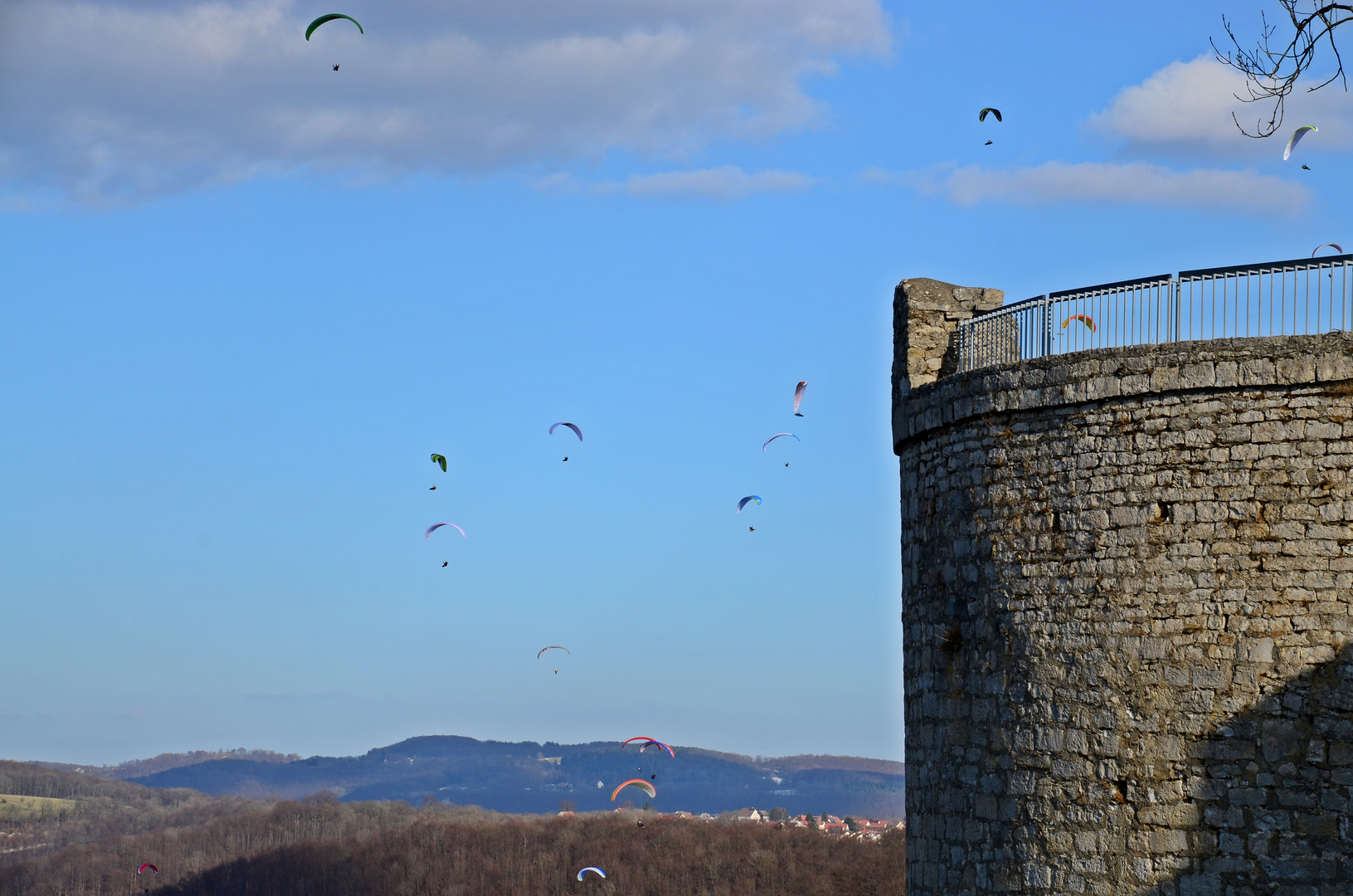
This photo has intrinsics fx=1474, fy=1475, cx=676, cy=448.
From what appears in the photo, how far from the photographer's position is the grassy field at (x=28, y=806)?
6767 inches

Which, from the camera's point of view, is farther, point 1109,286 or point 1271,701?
point 1109,286

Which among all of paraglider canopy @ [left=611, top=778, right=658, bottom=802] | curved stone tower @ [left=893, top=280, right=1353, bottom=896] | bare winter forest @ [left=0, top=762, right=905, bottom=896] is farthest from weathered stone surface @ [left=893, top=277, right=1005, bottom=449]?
A: bare winter forest @ [left=0, top=762, right=905, bottom=896]

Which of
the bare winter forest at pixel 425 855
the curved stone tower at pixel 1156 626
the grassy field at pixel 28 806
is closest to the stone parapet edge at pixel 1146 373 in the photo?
the curved stone tower at pixel 1156 626

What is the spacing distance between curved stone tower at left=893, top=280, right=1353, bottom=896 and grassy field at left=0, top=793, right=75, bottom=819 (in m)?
182

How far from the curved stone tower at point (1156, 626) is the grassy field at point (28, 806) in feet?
596

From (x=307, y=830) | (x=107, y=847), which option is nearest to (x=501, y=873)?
(x=307, y=830)

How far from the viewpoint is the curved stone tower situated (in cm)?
860

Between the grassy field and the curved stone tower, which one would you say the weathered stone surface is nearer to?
the curved stone tower

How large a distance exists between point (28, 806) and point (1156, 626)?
631 feet

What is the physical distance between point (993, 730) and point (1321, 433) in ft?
9.07

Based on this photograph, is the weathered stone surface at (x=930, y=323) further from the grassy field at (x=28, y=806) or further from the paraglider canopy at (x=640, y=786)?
the grassy field at (x=28, y=806)

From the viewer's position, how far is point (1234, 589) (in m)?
8.80

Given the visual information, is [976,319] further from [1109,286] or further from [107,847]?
[107,847]

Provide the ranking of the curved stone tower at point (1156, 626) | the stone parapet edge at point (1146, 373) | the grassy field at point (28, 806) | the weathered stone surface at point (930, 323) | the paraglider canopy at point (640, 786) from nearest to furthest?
the curved stone tower at point (1156, 626) < the stone parapet edge at point (1146, 373) < the weathered stone surface at point (930, 323) < the paraglider canopy at point (640, 786) < the grassy field at point (28, 806)
